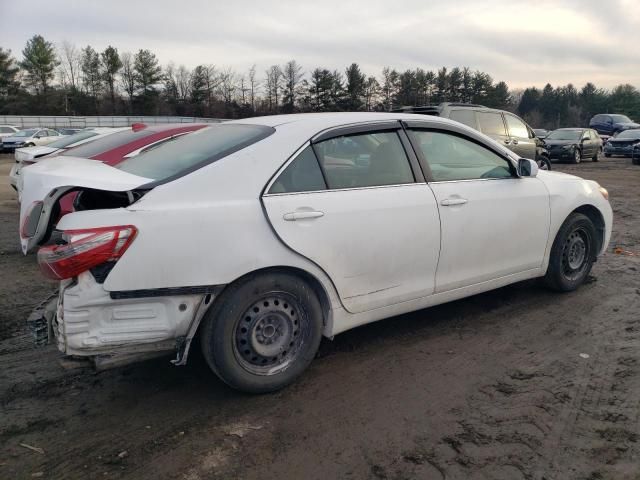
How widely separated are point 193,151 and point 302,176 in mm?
753

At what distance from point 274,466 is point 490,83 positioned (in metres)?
77.2

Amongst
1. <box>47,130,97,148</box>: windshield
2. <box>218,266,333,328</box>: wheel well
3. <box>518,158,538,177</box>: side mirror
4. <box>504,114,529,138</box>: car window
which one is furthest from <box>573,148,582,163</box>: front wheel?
<box>218,266,333,328</box>: wheel well

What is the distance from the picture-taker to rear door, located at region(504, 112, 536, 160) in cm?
1245

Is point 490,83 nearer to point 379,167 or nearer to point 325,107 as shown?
point 325,107

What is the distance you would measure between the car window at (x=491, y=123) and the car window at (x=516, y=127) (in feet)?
1.24

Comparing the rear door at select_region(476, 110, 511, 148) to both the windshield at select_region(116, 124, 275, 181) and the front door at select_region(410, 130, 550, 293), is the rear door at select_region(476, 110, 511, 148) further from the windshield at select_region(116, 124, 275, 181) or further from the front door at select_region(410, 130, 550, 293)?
the windshield at select_region(116, 124, 275, 181)

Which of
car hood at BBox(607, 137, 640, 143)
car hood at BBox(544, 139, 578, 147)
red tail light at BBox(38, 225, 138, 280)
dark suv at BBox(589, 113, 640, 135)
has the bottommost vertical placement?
red tail light at BBox(38, 225, 138, 280)

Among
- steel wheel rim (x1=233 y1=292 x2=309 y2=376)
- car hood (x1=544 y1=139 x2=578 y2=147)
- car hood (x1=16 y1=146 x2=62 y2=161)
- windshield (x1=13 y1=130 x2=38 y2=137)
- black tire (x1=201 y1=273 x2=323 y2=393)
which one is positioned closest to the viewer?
black tire (x1=201 y1=273 x2=323 y2=393)

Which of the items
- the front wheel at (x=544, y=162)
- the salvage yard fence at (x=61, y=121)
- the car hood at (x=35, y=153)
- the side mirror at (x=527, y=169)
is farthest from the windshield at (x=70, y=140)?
the salvage yard fence at (x=61, y=121)

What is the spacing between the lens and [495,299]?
4.72 m

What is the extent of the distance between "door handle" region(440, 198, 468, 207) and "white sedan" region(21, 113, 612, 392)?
2 cm

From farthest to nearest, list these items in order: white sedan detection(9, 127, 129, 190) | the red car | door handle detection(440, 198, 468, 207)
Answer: white sedan detection(9, 127, 129, 190)
the red car
door handle detection(440, 198, 468, 207)

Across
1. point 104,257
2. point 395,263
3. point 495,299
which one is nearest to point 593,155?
point 495,299

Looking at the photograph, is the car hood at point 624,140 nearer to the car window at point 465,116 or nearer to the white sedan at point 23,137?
the car window at point 465,116
